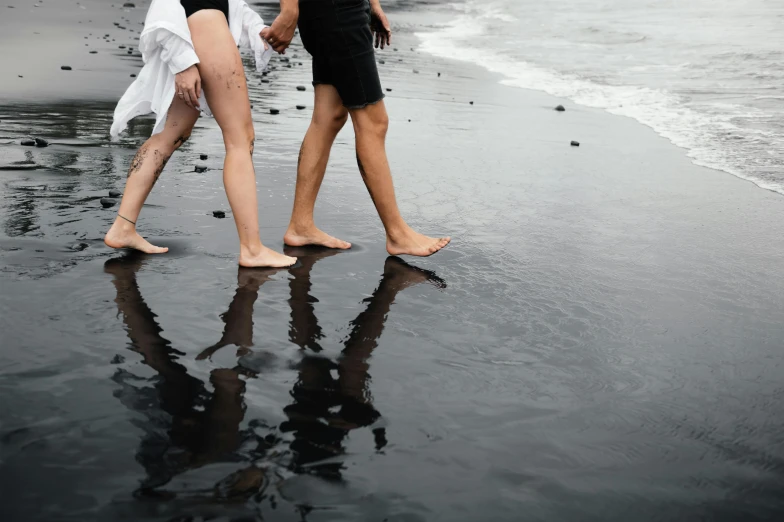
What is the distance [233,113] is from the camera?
4012mm

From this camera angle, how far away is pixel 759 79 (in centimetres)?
1210

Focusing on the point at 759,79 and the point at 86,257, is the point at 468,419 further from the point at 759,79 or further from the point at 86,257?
the point at 759,79

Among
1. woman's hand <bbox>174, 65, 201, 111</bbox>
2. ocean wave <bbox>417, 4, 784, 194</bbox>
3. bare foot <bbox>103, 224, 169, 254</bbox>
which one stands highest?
woman's hand <bbox>174, 65, 201, 111</bbox>

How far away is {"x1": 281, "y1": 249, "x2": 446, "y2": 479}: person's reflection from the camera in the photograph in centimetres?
236

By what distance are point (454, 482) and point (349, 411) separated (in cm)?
49

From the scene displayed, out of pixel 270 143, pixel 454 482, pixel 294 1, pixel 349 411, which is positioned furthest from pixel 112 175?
pixel 454 482

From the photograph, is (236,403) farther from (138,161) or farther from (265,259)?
(138,161)

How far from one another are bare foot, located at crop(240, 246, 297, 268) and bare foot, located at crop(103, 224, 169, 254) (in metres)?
0.47

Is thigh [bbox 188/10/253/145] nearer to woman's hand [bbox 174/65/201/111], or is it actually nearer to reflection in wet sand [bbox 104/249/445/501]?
woman's hand [bbox 174/65/201/111]

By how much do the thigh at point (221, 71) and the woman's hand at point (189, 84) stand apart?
0.35ft

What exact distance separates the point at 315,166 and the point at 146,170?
924 mm

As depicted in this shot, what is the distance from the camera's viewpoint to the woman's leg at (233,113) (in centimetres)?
386

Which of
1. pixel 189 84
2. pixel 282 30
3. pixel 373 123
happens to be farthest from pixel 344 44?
pixel 189 84

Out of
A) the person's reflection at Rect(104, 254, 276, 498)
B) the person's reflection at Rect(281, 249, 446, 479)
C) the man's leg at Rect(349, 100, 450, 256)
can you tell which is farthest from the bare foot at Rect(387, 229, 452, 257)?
the person's reflection at Rect(104, 254, 276, 498)
